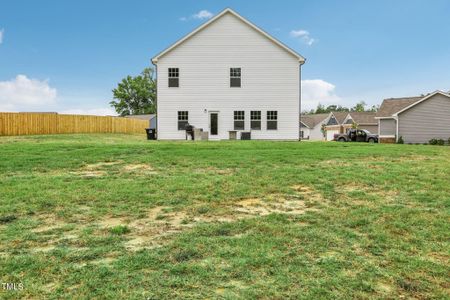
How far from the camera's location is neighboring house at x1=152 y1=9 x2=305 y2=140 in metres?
23.1

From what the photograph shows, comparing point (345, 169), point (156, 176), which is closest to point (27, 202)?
point (156, 176)

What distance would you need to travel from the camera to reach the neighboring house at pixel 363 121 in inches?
1961

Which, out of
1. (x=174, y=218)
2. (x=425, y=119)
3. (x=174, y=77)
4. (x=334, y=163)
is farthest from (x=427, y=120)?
(x=174, y=218)

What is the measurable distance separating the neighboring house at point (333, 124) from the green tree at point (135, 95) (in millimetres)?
38117

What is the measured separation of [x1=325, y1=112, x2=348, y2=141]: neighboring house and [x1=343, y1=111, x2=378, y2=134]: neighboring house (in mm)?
1426

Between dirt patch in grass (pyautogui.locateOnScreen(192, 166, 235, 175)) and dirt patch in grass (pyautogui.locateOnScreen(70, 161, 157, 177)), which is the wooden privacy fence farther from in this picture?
dirt patch in grass (pyautogui.locateOnScreen(192, 166, 235, 175))

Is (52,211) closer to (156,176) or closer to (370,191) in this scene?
(156,176)

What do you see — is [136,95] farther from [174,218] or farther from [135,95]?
[174,218]

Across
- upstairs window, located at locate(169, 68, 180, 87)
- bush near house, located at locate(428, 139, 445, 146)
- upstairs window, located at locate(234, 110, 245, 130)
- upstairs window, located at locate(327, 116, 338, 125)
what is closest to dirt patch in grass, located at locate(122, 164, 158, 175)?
upstairs window, located at locate(234, 110, 245, 130)

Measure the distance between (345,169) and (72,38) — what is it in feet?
106

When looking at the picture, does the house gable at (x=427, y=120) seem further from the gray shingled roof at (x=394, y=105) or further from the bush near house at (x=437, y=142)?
the gray shingled roof at (x=394, y=105)

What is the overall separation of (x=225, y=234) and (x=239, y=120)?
19.6 meters

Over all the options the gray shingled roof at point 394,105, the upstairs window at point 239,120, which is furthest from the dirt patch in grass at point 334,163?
the gray shingled roof at point 394,105

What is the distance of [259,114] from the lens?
23.4 metres
